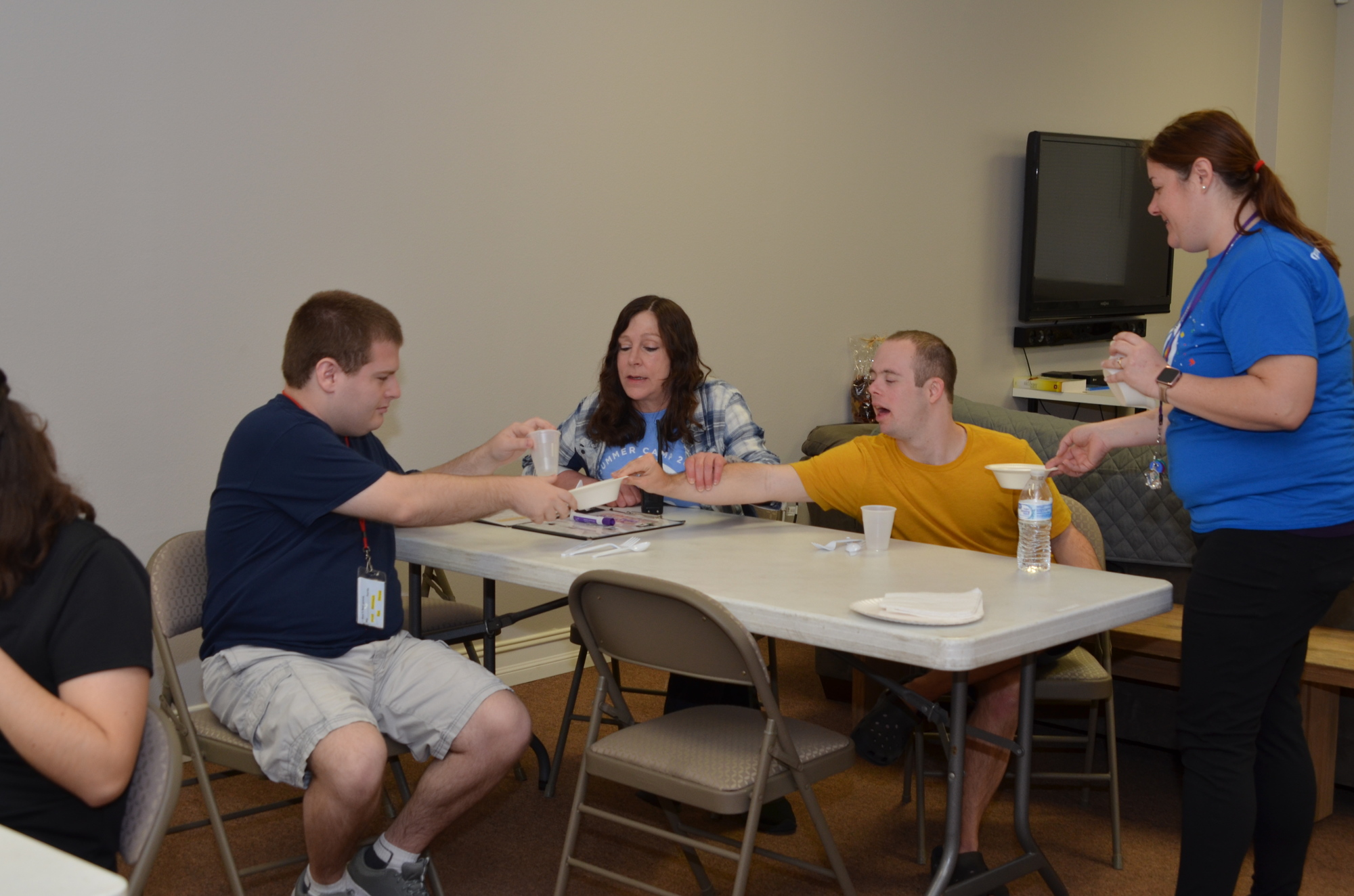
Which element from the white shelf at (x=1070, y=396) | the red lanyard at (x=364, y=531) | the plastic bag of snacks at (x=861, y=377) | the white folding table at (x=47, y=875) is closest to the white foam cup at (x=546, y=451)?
the red lanyard at (x=364, y=531)

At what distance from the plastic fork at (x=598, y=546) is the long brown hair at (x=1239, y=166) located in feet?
4.37

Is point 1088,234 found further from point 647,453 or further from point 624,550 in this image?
point 624,550

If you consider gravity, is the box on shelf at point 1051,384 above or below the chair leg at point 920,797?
above

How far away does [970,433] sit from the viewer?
279cm

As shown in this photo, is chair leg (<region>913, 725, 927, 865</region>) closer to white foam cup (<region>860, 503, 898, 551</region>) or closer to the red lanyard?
white foam cup (<region>860, 503, 898, 551</region>)

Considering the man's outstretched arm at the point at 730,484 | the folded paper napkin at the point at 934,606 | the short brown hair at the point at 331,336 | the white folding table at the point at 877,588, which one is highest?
the short brown hair at the point at 331,336

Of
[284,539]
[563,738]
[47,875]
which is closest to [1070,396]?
[563,738]

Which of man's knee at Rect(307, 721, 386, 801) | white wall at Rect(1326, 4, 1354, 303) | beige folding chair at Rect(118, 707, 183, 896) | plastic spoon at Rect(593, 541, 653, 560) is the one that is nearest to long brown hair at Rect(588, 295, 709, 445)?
plastic spoon at Rect(593, 541, 653, 560)

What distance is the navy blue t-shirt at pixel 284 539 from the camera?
236 centimetres

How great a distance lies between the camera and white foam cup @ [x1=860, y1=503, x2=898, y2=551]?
8.32 ft

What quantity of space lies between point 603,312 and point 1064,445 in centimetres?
226

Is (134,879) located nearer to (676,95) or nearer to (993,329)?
(676,95)

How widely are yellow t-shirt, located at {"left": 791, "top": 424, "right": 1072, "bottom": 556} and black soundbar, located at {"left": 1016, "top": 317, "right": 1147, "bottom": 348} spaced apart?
361 centimetres

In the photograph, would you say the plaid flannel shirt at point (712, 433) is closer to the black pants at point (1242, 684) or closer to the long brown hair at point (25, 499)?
the black pants at point (1242, 684)
